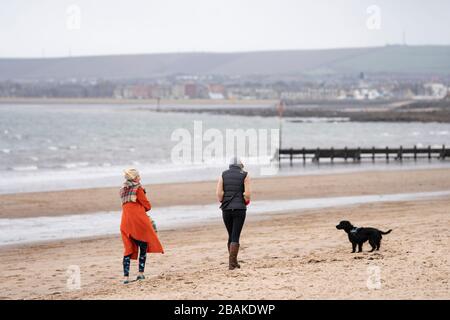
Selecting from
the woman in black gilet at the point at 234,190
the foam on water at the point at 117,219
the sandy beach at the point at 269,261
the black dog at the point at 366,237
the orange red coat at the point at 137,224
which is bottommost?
the foam on water at the point at 117,219

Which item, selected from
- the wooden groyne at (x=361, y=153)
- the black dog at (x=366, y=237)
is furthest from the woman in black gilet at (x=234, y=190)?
the wooden groyne at (x=361, y=153)

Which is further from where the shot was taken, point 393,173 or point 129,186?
point 393,173

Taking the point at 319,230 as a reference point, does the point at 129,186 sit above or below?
above

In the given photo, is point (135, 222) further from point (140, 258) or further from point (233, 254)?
point (233, 254)

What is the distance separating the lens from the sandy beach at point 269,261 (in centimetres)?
1085

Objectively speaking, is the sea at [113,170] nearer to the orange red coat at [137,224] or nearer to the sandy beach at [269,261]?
the sandy beach at [269,261]

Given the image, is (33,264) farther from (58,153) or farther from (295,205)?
(58,153)

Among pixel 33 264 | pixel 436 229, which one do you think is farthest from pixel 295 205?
pixel 33 264

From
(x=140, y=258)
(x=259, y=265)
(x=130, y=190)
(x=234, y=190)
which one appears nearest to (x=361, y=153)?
(x=259, y=265)

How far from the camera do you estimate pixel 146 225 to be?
40.6ft

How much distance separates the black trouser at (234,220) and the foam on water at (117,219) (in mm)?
7067

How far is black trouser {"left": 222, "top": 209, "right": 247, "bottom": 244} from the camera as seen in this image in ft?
41.3

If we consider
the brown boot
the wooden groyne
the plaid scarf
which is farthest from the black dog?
the wooden groyne
